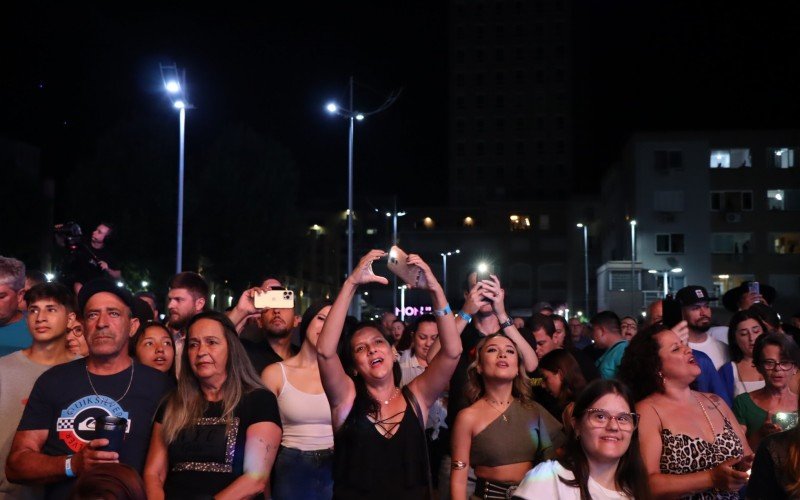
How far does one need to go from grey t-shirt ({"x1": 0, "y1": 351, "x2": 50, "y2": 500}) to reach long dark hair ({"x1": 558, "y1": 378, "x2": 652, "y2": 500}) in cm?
315

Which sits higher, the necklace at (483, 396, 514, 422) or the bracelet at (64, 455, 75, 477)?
the necklace at (483, 396, 514, 422)

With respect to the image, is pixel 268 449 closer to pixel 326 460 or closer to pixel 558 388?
pixel 326 460

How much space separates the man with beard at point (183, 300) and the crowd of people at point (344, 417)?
53cm

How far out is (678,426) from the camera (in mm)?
5133

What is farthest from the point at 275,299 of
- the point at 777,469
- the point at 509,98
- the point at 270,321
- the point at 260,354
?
the point at 509,98

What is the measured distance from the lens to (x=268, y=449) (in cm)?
511

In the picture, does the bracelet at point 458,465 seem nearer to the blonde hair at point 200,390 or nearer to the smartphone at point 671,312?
the blonde hair at point 200,390

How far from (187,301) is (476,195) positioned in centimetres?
9758

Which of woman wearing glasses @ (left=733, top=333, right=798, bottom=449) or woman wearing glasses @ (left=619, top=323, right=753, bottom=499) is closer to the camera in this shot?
woman wearing glasses @ (left=619, top=323, right=753, bottom=499)

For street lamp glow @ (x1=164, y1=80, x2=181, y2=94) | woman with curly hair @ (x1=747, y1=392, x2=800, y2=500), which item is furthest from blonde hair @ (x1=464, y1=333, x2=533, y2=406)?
street lamp glow @ (x1=164, y1=80, x2=181, y2=94)

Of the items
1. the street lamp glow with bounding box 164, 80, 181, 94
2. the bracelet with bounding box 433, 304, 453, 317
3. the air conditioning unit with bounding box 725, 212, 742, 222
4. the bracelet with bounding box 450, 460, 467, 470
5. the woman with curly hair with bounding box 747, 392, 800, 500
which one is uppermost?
the air conditioning unit with bounding box 725, 212, 742, 222

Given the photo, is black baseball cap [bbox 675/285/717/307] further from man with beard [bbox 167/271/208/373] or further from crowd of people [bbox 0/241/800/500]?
man with beard [bbox 167/271/208/373]

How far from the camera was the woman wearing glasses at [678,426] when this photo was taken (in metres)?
4.94

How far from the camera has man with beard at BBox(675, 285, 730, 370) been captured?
8.39 metres
